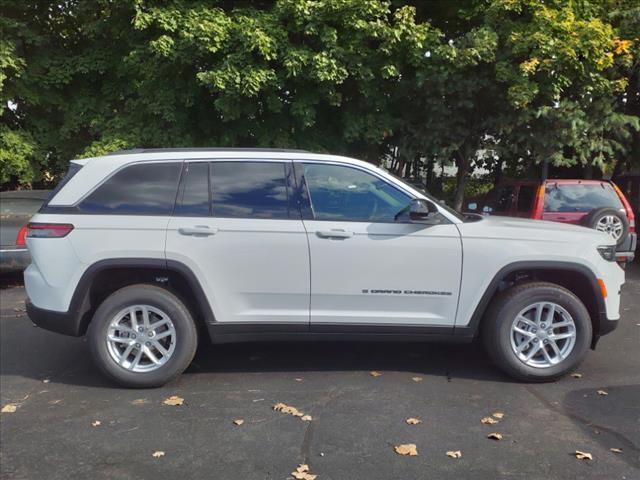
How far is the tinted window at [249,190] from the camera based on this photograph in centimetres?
452

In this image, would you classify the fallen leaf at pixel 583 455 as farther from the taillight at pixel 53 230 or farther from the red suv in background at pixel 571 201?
the red suv in background at pixel 571 201

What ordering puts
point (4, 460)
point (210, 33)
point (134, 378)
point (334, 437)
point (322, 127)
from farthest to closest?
point (322, 127), point (210, 33), point (134, 378), point (334, 437), point (4, 460)

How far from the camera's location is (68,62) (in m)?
10.7

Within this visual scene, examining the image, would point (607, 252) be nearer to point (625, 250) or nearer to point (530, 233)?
point (530, 233)

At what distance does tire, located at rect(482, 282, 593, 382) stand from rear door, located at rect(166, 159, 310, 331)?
150 centimetres

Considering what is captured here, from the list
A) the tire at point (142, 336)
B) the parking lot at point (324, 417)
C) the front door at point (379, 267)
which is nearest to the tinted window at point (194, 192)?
the tire at point (142, 336)

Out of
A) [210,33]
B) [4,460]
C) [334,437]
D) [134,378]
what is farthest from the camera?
[210,33]

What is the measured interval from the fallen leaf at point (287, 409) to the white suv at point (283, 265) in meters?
0.57

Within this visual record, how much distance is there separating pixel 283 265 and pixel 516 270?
181 cm

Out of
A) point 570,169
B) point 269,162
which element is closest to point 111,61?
point 269,162

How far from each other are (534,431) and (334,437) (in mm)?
1282

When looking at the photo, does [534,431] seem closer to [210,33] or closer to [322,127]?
[210,33]

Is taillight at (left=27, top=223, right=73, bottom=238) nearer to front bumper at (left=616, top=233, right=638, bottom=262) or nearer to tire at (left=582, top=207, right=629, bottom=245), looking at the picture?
tire at (left=582, top=207, right=629, bottom=245)

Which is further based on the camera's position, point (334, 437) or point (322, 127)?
point (322, 127)
